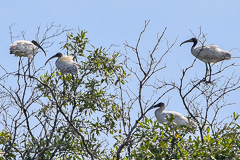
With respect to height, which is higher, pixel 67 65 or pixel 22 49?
pixel 22 49

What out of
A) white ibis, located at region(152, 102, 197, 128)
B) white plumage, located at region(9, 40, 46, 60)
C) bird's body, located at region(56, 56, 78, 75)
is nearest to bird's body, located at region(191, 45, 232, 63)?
white ibis, located at region(152, 102, 197, 128)

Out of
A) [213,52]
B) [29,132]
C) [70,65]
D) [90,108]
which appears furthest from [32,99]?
[213,52]

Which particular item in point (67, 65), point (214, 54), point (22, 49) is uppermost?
point (214, 54)

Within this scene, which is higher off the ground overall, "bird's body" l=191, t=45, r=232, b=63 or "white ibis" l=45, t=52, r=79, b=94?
"bird's body" l=191, t=45, r=232, b=63

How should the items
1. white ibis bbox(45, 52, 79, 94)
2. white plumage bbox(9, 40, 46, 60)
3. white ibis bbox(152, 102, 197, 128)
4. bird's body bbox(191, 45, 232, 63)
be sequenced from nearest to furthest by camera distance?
white ibis bbox(152, 102, 197, 128) < white ibis bbox(45, 52, 79, 94) < white plumage bbox(9, 40, 46, 60) < bird's body bbox(191, 45, 232, 63)

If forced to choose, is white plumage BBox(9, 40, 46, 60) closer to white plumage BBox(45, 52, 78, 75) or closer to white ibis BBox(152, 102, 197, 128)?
white plumage BBox(45, 52, 78, 75)

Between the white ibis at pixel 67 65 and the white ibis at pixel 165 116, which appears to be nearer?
the white ibis at pixel 165 116

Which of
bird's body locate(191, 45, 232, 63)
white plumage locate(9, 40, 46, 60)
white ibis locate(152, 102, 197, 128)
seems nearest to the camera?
white ibis locate(152, 102, 197, 128)

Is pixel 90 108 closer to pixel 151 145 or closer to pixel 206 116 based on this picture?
pixel 206 116

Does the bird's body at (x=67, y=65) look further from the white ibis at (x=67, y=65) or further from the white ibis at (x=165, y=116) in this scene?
the white ibis at (x=165, y=116)

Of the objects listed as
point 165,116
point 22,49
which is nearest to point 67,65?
point 22,49

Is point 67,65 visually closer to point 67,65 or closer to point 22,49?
point 67,65

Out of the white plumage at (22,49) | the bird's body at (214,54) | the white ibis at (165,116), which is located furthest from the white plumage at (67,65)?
the bird's body at (214,54)

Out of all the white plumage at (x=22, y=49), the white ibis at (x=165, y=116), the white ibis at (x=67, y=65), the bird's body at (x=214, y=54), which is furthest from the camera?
the bird's body at (x=214, y=54)
